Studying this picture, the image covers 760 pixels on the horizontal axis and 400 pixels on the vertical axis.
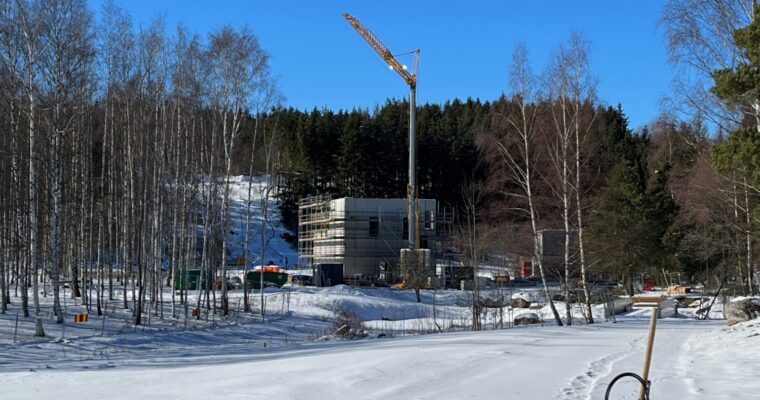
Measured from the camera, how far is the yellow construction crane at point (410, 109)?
173ft

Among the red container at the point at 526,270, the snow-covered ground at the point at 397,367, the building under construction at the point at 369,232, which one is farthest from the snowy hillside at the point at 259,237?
the snow-covered ground at the point at 397,367

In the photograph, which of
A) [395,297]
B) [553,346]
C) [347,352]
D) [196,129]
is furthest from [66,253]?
[553,346]

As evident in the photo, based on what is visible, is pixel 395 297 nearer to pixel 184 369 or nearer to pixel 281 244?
pixel 184 369

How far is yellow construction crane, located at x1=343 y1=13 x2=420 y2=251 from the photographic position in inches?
2082

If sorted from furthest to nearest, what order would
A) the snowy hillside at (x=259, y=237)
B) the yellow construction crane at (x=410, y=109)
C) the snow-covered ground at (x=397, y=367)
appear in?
the snowy hillside at (x=259, y=237)
the yellow construction crane at (x=410, y=109)
the snow-covered ground at (x=397, y=367)

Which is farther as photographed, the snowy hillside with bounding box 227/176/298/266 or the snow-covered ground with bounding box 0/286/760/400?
the snowy hillside with bounding box 227/176/298/266

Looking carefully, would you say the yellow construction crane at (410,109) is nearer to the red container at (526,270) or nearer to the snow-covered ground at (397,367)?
the red container at (526,270)

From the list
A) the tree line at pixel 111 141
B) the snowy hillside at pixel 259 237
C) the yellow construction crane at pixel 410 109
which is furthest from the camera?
the snowy hillside at pixel 259 237

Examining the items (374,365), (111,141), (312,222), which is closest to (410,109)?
(312,222)

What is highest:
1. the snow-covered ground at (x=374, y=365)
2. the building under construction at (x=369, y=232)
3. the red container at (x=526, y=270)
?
the building under construction at (x=369, y=232)

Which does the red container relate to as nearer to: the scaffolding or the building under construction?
the building under construction

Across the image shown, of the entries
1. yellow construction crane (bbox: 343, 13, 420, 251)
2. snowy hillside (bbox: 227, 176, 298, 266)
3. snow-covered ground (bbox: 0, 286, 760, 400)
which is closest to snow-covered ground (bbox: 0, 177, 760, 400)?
snow-covered ground (bbox: 0, 286, 760, 400)

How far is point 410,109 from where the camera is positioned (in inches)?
2621

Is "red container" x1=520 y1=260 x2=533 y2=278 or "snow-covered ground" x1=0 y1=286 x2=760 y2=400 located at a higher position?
"red container" x1=520 y1=260 x2=533 y2=278
